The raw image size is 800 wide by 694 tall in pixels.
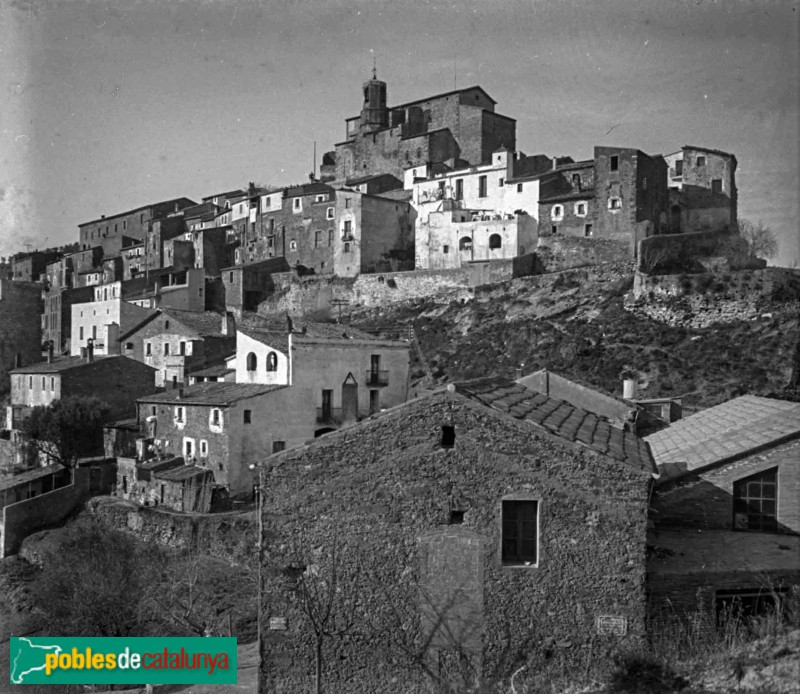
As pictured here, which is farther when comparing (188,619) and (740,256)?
(740,256)

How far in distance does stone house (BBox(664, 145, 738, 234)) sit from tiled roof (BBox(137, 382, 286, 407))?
33.5 metres

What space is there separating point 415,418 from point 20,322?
49.6 metres

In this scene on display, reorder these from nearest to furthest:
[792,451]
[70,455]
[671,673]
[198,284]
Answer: [671,673], [792,451], [70,455], [198,284]

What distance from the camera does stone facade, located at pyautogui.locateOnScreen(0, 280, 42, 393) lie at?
164ft


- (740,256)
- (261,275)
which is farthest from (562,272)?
(261,275)

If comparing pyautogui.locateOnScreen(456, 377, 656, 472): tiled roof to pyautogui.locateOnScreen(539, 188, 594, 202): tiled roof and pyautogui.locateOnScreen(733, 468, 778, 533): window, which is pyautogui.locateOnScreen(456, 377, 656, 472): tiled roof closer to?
pyautogui.locateOnScreen(733, 468, 778, 533): window

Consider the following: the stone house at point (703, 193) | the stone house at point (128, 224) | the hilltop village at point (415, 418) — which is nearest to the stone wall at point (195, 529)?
the hilltop village at point (415, 418)

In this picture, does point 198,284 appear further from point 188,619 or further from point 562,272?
point 188,619

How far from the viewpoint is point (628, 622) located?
→ 30.5ft

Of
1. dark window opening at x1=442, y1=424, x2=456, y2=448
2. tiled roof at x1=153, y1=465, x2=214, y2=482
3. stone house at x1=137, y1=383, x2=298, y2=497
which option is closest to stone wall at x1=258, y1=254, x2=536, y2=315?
stone house at x1=137, y1=383, x2=298, y2=497

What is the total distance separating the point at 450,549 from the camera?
9.42 meters

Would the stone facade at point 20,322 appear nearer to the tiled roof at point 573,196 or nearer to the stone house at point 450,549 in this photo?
the tiled roof at point 573,196

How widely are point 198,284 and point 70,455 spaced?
83.3 feet

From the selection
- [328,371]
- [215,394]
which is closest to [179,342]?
[215,394]
